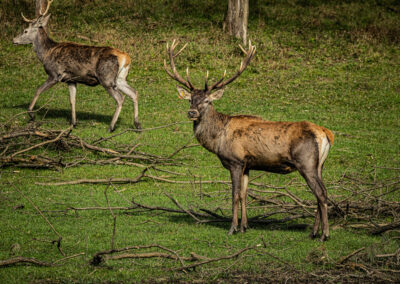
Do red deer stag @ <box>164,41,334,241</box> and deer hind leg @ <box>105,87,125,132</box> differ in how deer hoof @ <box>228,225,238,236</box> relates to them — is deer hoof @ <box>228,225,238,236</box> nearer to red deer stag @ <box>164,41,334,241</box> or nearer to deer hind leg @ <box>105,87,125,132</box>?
red deer stag @ <box>164,41,334,241</box>

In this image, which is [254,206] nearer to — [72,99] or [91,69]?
[91,69]

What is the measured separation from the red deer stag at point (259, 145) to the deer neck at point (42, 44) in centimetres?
774

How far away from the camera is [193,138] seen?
1530cm

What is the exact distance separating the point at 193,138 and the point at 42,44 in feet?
15.1

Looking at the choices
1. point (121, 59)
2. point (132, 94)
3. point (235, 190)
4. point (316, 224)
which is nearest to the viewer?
point (316, 224)

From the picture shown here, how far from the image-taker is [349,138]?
1568cm

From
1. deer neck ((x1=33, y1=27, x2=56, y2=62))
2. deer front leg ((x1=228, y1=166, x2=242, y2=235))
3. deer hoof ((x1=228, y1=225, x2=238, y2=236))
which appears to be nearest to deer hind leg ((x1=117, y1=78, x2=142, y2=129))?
deer neck ((x1=33, y1=27, x2=56, y2=62))

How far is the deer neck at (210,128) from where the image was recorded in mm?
9039

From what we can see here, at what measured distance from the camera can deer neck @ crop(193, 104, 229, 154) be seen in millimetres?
9039

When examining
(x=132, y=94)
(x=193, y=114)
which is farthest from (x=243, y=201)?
(x=132, y=94)

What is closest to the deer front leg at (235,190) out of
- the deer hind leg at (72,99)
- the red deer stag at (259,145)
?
the red deer stag at (259,145)

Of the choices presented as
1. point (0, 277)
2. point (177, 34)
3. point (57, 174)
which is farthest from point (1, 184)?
point (177, 34)

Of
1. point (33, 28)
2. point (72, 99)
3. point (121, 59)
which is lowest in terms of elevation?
point (72, 99)

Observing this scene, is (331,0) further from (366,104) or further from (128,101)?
(128,101)
